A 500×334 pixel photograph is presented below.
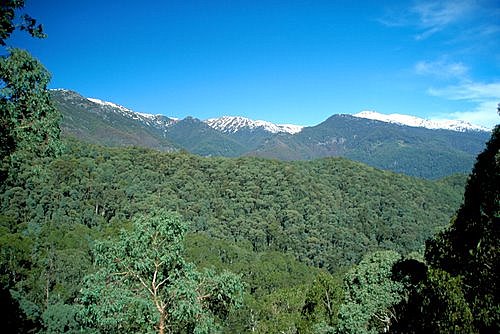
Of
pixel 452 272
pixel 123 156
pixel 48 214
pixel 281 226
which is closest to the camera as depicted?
pixel 452 272

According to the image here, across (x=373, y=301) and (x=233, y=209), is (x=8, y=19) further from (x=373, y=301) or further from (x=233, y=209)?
(x=233, y=209)

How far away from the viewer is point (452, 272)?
13.9 m

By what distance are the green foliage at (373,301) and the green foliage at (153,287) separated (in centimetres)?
1008

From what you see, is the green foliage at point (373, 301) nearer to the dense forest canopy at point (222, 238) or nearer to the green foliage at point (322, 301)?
the dense forest canopy at point (222, 238)

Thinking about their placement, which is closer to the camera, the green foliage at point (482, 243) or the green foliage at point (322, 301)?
the green foliage at point (482, 243)

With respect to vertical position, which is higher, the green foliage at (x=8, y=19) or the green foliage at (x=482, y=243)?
the green foliage at (x=8, y=19)

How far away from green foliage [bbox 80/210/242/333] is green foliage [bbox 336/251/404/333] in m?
10.1

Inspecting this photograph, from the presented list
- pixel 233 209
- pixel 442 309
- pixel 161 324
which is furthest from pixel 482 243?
pixel 233 209

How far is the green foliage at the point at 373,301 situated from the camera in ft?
58.5

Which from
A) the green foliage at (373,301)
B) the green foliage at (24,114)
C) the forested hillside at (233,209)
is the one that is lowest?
the forested hillside at (233,209)

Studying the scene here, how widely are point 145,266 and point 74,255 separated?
5928cm

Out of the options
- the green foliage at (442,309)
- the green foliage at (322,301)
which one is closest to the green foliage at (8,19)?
the green foliage at (442,309)

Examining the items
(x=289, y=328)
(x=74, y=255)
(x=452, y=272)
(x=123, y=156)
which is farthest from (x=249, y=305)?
(x=123, y=156)

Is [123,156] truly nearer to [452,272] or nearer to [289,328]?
[289,328]
